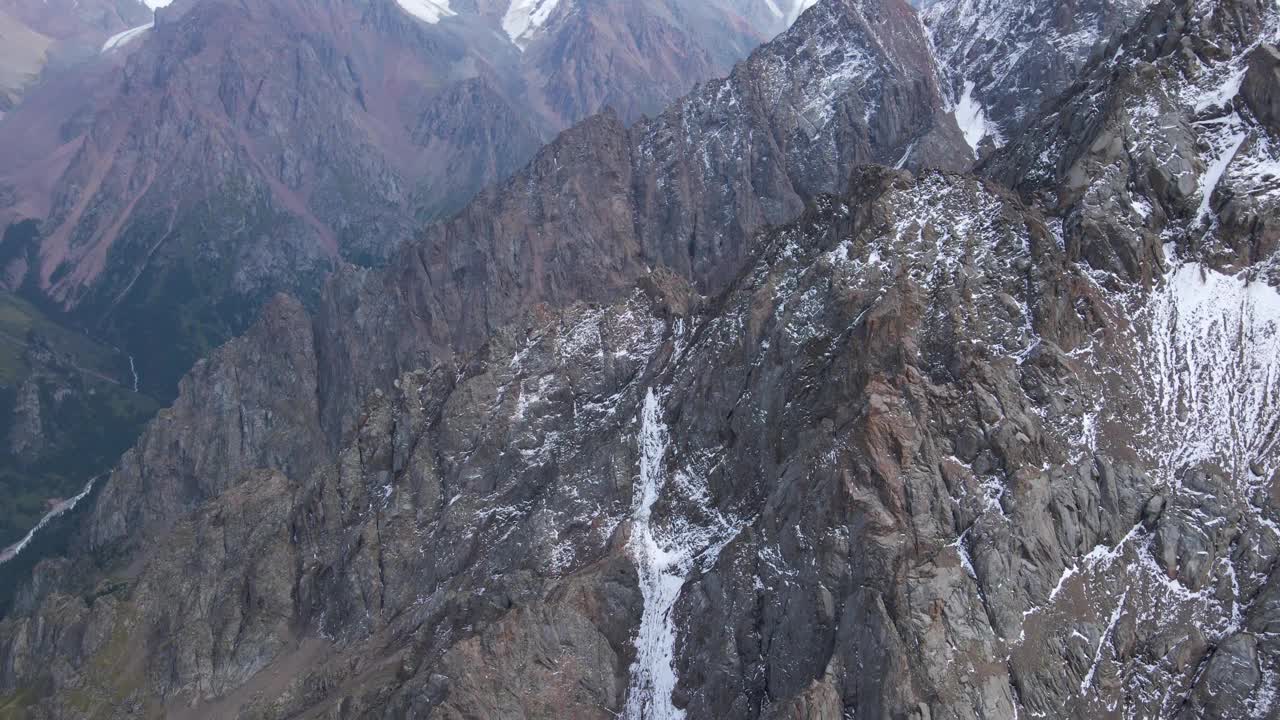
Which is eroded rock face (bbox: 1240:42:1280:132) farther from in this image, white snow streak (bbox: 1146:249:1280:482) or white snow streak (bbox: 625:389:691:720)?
white snow streak (bbox: 625:389:691:720)

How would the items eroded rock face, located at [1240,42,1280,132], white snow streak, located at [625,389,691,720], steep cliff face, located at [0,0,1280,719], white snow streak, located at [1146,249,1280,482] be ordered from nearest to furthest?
steep cliff face, located at [0,0,1280,719], white snow streak, located at [1146,249,1280,482], white snow streak, located at [625,389,691,720], eroded rock face, located at [1240,42,1280,132]

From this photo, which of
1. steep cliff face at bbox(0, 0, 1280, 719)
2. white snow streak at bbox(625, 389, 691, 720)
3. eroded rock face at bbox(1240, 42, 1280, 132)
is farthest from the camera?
eroded rock face at bbox(1240, 42, 1280, 132)

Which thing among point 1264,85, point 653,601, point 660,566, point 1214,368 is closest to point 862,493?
point 660,566

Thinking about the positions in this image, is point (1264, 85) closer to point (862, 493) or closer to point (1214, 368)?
point (1214, 368)

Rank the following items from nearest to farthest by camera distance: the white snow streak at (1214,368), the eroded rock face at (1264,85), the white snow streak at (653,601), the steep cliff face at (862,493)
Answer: the steep cliff face at (862,493)
the white snow streak at (1214,368)
the white snow streak at (653,601)
the eroded rock face at (1264,85)

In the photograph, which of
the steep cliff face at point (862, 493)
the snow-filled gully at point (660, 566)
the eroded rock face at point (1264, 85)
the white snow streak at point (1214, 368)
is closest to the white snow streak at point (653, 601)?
the snow-filled gully at point (660, 566)

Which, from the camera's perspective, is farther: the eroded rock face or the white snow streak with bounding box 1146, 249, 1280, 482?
the eroded rock face

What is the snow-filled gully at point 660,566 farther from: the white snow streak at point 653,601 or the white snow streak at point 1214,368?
the white snow streak at point 1214,368

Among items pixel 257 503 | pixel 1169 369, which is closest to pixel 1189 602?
pixel 1169 369

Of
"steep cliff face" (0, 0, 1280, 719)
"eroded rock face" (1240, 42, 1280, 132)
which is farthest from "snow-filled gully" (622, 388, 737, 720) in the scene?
"eroded rock face" (1240, 42, 1280, 132)

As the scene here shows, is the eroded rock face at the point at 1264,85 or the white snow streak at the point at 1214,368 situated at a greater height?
the eroded rock face at the point at 1264,85
